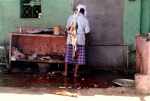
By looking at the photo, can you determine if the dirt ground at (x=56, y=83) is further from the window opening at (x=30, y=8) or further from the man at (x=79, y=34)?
the window opening at (x=30, y=8)

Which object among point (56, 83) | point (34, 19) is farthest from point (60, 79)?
point (34, 19)

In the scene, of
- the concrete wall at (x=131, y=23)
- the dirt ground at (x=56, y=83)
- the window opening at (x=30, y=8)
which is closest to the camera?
the dirt ground at (x=56, y=83)

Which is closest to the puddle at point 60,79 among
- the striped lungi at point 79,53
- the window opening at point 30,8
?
the striped lungi at point 79,53

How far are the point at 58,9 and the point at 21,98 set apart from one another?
179 inches

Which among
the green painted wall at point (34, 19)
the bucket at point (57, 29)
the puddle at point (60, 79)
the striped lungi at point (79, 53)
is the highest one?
the green painted wall at point (34, 19)

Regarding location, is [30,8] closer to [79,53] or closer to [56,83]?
[79,53]

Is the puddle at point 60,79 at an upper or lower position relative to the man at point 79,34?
lower

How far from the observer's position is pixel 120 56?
398 inches

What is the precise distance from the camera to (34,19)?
1020cm

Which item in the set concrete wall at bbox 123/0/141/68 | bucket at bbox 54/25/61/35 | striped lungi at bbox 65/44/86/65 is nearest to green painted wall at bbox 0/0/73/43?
bucket at bbox 54/25/61/35

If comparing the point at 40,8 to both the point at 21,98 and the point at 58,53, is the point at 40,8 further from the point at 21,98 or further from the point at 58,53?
the point at 21,98

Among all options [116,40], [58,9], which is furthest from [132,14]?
[58,9]

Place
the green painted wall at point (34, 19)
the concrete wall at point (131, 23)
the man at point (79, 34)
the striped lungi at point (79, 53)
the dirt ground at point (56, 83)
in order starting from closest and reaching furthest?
the dirt ground at point (56, 83) → the man at point (79, 34) → the striped lungi at point (79, 53) → the concrete wall at point (131, 23) → the green painted wall at point (34, 19)

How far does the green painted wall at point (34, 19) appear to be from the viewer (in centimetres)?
1005
